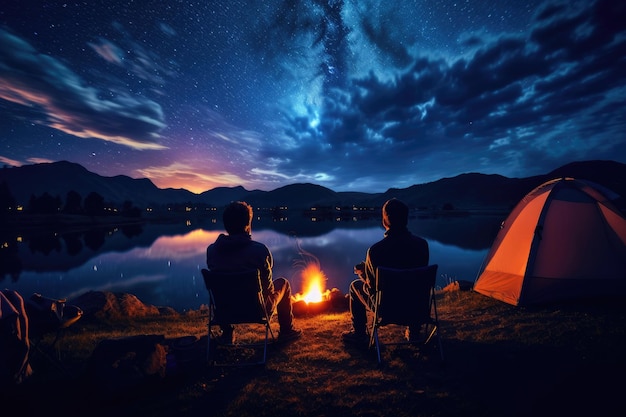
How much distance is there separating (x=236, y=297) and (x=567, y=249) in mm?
7403

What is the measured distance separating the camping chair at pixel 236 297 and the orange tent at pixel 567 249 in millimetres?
5941

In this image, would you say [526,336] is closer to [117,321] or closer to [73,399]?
[73,399]

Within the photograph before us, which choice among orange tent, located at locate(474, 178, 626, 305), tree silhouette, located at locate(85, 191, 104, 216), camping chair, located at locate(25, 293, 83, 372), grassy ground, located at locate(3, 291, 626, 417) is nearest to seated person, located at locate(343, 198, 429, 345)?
grassy ground, located at locate(3, 291, 626, 417)

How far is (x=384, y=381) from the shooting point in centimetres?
365

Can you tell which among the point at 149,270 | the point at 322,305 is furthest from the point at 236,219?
the point at 149,270

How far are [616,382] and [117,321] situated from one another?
10.6 m

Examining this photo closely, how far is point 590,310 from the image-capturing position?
18.5ft

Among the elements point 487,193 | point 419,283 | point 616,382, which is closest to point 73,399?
point 419,283

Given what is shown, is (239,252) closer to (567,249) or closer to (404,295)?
(404,295)

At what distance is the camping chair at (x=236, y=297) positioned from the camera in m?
3.94

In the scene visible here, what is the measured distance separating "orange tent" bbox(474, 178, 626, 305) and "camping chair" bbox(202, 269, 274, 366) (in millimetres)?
5941

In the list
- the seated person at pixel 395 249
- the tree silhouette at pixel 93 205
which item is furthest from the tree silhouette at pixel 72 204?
the seated person at pixel 395 249

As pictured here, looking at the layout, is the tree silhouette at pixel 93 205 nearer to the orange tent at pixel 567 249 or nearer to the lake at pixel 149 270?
the lake at pixel 149 270

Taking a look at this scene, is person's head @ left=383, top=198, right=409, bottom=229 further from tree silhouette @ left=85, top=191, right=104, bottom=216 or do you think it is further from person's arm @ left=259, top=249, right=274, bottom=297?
tree silhouette @ left=85, top=191, right=104, bottom=216
